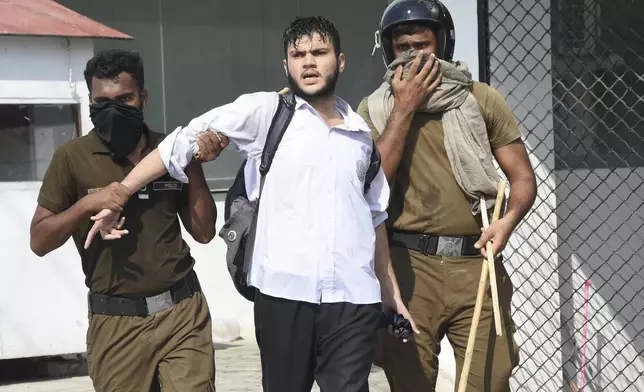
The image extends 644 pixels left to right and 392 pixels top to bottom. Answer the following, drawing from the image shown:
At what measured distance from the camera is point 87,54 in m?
6.78

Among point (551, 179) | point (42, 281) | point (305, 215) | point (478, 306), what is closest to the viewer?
point (305, 215)

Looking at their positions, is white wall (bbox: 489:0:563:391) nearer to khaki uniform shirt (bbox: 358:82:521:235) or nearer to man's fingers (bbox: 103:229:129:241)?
khaki uniform shirt (bbox: 358:82:521:235)

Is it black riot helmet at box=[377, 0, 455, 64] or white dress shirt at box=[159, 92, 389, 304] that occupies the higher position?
black riot helmet at box=[377, 0, 455, 64]

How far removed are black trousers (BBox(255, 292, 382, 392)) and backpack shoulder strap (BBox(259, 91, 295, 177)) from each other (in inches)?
18.2

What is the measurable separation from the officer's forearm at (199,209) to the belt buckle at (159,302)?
25 cm

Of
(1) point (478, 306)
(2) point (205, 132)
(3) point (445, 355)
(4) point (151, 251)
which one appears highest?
(2) point (205, 132)

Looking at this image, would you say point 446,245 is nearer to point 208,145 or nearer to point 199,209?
point 199,209

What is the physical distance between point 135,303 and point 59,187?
1.66 feet

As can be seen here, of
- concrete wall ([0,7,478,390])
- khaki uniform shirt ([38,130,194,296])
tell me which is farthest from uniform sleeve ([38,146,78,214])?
concrete wall ([0,7,478,390])

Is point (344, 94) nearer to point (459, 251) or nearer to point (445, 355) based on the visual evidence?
point (445, 355)

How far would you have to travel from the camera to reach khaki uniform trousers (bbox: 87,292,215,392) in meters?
3.82

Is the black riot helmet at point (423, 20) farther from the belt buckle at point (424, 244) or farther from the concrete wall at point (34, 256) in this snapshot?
the concrete wall at point (34, 256)

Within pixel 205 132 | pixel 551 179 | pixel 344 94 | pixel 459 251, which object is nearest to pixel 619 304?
pixel 551 179

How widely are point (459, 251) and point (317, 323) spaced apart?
87 cm
